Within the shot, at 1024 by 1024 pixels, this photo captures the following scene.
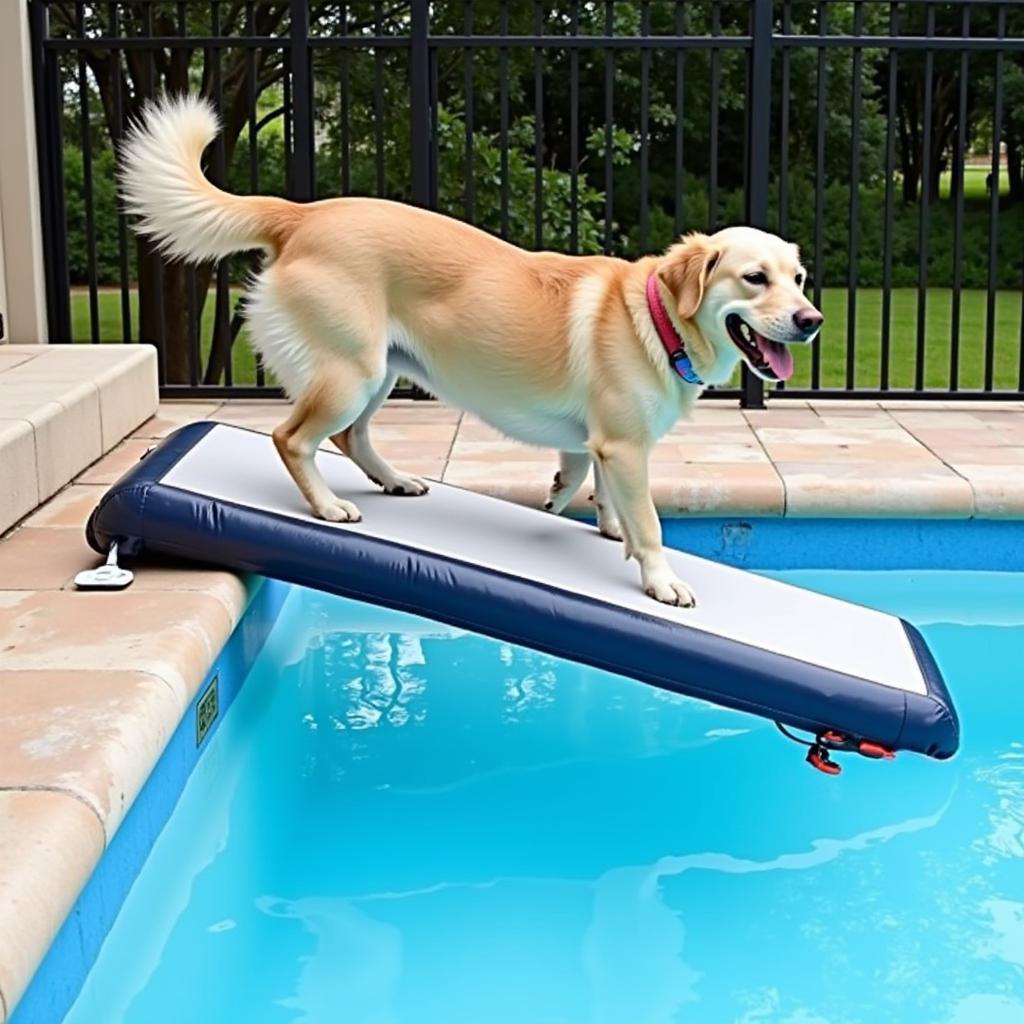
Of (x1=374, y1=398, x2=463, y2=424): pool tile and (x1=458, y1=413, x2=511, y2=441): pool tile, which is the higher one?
(x1=458, y1=413, x2=511, y2=441): pool tile

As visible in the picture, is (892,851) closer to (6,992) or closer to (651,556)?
(651,556)

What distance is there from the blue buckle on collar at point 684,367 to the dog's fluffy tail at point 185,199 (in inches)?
38.6

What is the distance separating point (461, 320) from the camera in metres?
3.51

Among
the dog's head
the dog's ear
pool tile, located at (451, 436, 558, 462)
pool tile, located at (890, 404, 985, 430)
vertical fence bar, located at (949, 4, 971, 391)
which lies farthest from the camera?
vertical fence bar, located at (949, 4, 971, 391)

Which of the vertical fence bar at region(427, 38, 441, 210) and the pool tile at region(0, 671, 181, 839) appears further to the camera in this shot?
the vertical fence bar at region(427, 38, 441, 210)

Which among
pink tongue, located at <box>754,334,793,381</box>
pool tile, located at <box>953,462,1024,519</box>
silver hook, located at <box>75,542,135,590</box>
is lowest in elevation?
pool tile, located at <box>953,462,1024,519</box>

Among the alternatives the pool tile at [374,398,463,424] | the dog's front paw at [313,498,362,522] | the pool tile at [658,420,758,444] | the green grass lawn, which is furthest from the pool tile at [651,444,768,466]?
the green grass lawn

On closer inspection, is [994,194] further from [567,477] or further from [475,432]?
[567,477]

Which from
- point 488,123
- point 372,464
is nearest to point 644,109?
point 372,464

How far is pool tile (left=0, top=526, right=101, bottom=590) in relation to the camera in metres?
3.60

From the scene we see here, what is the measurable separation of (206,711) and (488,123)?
11.2 meters

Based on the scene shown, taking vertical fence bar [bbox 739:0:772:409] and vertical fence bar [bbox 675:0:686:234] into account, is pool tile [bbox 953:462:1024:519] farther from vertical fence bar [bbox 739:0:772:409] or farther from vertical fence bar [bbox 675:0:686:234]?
vertical fence bar [bbox 675:0:686:234]

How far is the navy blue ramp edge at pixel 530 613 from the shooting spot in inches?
121

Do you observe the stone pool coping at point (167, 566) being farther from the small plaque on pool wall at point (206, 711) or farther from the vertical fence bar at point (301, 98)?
the vertical fence bar at point (301, 98)
